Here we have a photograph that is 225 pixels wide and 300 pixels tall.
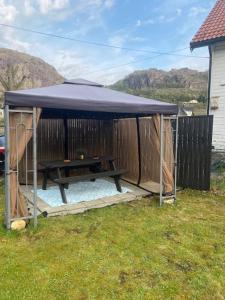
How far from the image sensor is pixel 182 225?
4.49 meters

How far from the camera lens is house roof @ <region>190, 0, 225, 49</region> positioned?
782 centimetres

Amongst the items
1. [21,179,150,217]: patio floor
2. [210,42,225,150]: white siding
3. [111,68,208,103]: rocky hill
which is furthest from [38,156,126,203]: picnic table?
[111,68,208,103]: rocky hill

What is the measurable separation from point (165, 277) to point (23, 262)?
1652mm

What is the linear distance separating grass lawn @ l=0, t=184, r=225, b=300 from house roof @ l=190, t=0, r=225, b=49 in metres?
5.12

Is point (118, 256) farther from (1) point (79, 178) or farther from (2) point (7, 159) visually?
(1) point (79, 178)

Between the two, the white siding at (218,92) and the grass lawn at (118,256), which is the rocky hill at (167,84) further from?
the grass lawn at (118,256)

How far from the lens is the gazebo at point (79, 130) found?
415 centimetres

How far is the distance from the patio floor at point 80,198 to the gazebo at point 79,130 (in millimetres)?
361

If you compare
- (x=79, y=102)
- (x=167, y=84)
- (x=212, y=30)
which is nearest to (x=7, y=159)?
(x=79, y=102)

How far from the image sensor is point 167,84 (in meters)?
49.6

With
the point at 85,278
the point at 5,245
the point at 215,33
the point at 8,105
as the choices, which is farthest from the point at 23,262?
Result: the point at 215,33

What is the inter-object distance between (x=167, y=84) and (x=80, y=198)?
46778 millimetres

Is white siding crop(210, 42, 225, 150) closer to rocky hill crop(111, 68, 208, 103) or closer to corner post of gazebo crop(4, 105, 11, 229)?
corner post of gazebo crop(4, 105, 11, 229)

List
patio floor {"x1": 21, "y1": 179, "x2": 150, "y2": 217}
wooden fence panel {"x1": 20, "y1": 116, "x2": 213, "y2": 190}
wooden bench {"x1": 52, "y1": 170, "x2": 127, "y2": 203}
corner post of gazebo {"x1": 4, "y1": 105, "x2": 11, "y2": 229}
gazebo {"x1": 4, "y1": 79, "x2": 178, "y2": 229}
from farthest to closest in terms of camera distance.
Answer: wooden fence panel {"x1": 20, "y1": 116, "x2": 213, "y2": 190} < wooden bench {"x1": 52, "y1": 170, "x2": 127, "y2": 203} < patio floor {"x1": 21, "y1": 179, "x2": 150, "y2": 217} < gazebo {"x1": 4, "y1": 79, "x2": 178, "y2": 229} < corner post of gazebo {"x1": 4, "y1": 105, "x2": 11, "y2": 229}
